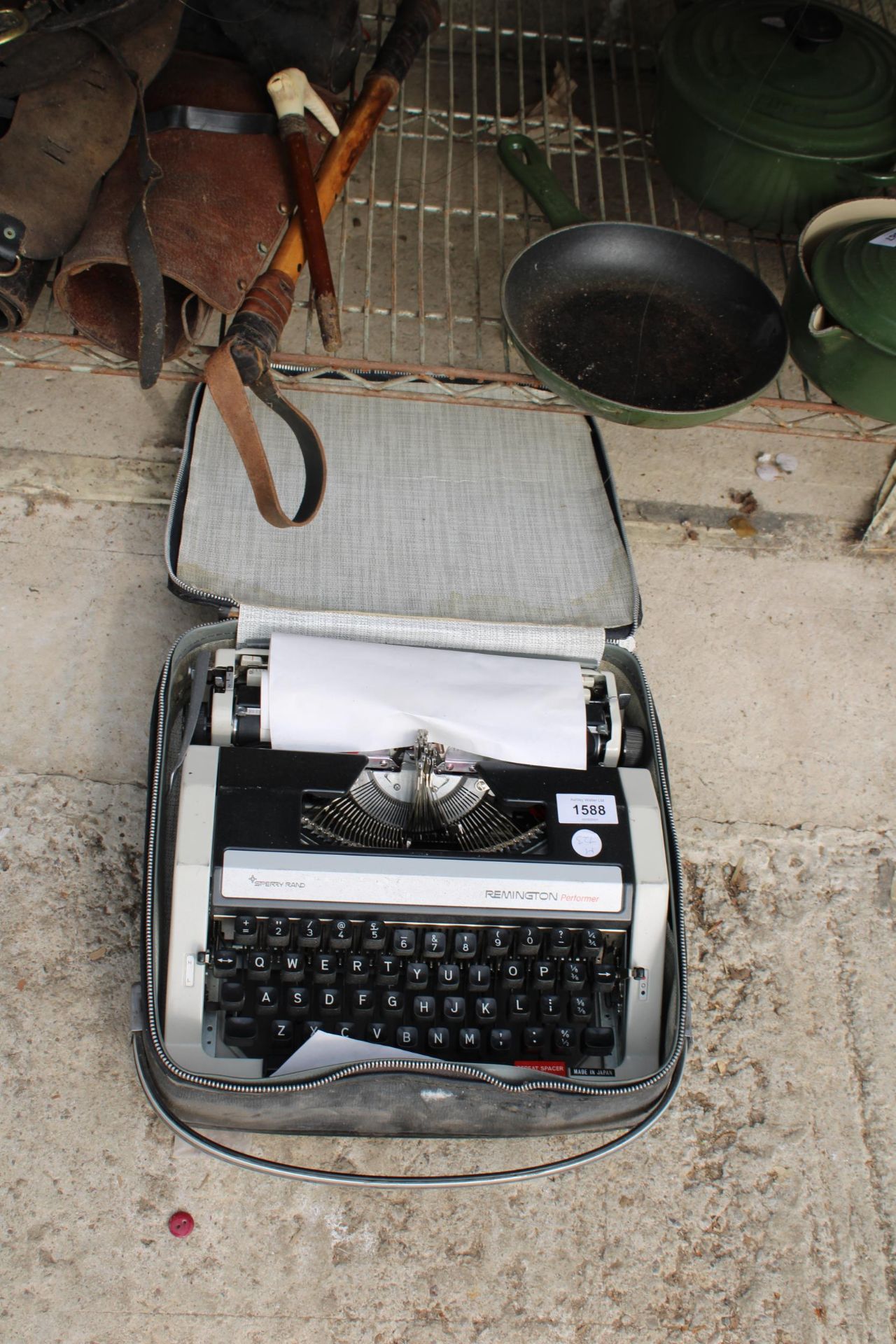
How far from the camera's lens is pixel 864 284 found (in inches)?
68.4

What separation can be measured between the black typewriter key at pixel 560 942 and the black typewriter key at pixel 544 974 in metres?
0.02

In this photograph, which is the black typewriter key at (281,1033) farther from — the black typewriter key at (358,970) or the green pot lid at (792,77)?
the green pot lid at (792,77)

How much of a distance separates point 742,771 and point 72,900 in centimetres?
118

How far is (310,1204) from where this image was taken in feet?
5.28

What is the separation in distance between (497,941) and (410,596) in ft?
2.11

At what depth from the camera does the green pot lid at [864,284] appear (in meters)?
1.72

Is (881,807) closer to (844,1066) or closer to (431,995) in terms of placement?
(844,1066)

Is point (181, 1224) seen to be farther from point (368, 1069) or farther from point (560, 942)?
point (560, 942)

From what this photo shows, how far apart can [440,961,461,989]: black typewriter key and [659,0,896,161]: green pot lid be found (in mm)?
1442

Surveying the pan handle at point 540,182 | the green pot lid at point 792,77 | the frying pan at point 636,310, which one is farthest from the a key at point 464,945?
the green pot lid at point 792,77

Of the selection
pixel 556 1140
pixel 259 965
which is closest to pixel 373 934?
pixel 259 965

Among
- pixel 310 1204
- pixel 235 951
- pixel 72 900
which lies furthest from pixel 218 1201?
pixel 72 900

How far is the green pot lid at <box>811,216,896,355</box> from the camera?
172cm

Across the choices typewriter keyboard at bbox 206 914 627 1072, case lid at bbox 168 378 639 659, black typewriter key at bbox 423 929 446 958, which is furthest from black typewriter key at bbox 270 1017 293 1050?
case lid at bbox 168 378 639 659
